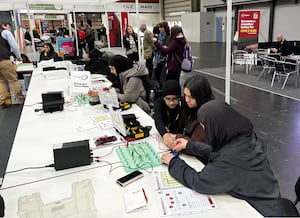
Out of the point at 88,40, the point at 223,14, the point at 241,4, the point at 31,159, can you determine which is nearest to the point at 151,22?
the point at 223,14

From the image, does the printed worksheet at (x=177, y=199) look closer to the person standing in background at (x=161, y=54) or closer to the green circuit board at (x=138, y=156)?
the green circuit board at (x=138, y=156)

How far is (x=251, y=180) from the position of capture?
1.17 m

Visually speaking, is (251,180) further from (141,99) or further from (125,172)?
(141,99)

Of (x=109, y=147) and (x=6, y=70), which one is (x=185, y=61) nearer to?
(x=109, y=147)

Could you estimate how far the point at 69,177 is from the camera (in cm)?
144

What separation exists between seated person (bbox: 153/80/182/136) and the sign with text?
677 centimetres

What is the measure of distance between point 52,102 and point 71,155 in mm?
1204

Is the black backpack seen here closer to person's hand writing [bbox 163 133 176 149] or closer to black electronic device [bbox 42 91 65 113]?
black electronic device [bbox 42 91 65 113]

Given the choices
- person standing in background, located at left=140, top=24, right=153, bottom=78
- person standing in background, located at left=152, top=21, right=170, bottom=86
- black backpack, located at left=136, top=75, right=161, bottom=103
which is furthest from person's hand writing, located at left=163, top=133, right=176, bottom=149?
person standing in background, located at left=140, top=24, right=153, bottom=78

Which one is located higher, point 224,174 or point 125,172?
point 224,174

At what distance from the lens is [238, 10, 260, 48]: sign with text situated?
7.86 m

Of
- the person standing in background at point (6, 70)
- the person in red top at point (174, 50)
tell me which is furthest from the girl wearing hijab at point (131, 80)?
the person standing in background at point (6, 70)

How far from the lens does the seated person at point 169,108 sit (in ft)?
6.83

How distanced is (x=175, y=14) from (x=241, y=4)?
6.42 m
